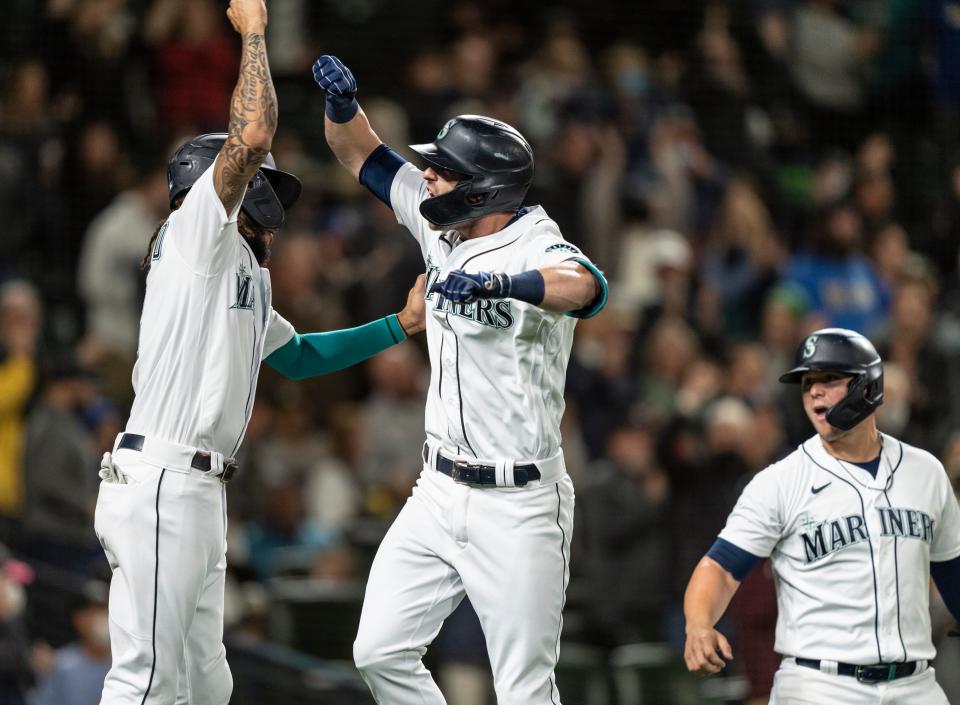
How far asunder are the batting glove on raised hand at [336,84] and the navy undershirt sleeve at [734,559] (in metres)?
1.90

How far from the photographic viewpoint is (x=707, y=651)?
4.69 meters

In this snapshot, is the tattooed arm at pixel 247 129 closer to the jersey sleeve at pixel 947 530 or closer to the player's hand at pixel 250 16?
the player's hand at pixel 250 16

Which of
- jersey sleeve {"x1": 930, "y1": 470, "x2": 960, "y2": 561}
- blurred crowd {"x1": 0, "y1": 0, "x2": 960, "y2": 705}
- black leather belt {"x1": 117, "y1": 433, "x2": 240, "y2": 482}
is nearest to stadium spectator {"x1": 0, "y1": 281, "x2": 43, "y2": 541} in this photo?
blurred crowd {"x1": 0, "y1": 0, "x2": 960, "y2": 705}

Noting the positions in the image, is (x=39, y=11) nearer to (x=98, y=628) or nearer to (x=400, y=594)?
(x=98, y=628)

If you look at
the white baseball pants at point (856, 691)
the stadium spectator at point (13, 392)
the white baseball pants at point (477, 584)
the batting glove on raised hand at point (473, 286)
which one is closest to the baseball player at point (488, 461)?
the white baseball pants at point (477, 584)

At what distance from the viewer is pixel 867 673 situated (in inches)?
193

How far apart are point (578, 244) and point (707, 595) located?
5.92 meters

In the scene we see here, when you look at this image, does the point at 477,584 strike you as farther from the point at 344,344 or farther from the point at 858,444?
the point at 858,444

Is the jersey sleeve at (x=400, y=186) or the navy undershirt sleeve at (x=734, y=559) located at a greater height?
the jersey sleeve at (x=400, y=186)

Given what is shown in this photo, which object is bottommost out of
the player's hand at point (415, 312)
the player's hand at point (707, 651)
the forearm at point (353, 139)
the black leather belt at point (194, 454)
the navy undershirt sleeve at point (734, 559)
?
the player's hand at point (707, 651)

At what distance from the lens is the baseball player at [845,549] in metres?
4.92

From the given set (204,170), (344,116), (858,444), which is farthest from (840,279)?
(204,170)

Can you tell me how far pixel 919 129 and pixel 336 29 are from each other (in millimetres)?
4644

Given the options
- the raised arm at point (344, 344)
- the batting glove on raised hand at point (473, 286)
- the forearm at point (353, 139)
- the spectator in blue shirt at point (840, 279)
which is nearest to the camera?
the batting glove on raised hand at point (473, 286)
